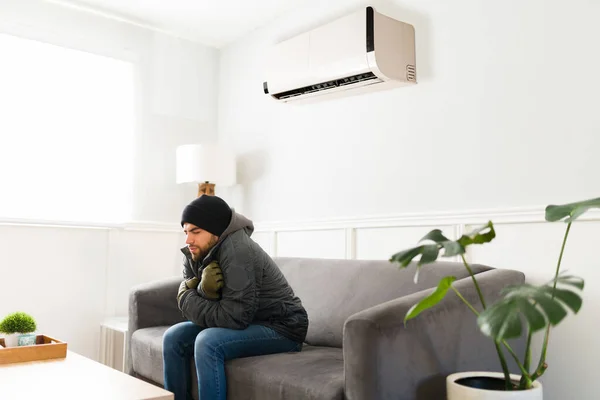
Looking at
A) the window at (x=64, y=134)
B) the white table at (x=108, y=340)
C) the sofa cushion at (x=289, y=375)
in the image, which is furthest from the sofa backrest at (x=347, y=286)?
the window at (x=64, y=134)

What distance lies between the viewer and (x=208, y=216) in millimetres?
2312

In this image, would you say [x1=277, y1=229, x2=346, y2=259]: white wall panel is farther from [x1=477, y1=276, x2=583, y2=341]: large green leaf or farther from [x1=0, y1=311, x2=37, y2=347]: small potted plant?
[x1=477, y1=276, x2=583, y2=341]: large green leaf

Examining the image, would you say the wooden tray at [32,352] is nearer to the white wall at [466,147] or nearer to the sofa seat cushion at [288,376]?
the sofa seat cushion at [288,376]

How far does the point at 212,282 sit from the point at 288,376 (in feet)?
1.75

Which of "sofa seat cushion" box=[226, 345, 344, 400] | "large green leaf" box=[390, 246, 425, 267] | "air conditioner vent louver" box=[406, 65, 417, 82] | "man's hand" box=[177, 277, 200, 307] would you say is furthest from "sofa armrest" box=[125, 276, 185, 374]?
"large green leaf" box=[390, 246, 425, 267]

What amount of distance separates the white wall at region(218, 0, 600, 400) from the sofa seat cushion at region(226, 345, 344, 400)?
0.87 metres

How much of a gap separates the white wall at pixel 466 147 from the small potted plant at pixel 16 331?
5.11 ft

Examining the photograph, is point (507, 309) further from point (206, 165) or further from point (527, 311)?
point (206, 165)

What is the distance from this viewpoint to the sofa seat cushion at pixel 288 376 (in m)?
1.73

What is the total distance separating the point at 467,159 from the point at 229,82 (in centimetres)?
208

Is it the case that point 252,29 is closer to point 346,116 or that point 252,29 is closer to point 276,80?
point 276,80

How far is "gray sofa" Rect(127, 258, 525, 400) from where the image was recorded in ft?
5.32

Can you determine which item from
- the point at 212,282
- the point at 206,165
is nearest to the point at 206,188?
the point at 206,165

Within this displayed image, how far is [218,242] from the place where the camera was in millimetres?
2299
